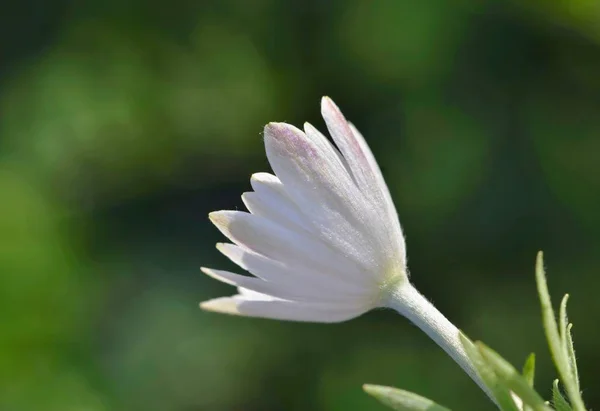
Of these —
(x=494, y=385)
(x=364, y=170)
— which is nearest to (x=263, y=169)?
(x=364, y=170)

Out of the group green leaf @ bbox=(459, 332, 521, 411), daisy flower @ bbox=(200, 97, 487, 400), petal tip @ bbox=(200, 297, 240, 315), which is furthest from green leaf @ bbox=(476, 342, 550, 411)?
petal tip @ bbox=(200, 297, 240, 315)

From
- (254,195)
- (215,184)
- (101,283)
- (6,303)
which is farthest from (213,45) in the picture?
(254,195)

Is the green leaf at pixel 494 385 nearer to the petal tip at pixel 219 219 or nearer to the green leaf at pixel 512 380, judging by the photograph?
the green leaf at pixel 512 380

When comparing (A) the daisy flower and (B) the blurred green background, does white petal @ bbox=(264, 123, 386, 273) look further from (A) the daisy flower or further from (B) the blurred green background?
(B) the blurred green background

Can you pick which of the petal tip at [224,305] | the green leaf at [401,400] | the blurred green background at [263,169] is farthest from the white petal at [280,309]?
the blurred green background at [263,169]

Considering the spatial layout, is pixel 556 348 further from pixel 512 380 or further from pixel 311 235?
pixel 311 235

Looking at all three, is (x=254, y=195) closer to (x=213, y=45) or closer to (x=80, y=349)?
(x=80, y=349)
